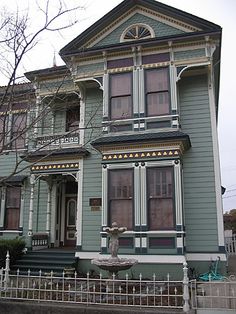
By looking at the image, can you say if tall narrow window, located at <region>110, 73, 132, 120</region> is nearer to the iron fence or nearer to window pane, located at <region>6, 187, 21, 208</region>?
window pane, located at <region>6, 187, 21, 208</region>

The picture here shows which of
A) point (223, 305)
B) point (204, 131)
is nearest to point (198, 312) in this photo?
point (223, 305)

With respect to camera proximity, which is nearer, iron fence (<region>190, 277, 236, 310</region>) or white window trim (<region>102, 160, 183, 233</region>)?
iron fence (<region>190, 277, 236, 310</region>)

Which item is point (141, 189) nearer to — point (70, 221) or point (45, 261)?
point (45, 261)

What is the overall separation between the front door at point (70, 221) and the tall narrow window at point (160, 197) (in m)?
5.08

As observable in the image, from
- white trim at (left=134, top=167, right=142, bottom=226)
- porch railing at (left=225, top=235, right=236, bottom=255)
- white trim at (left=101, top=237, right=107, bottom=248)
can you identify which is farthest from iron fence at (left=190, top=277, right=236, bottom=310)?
porch railing at (left=225, top=235, right=236, bottom=255)

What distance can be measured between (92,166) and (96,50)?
4.51 m

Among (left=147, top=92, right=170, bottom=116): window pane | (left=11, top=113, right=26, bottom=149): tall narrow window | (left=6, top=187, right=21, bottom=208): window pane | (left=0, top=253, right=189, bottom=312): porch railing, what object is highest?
(left=147, top=92, right=170, bottom=116): window pane

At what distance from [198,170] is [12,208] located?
8536 mm

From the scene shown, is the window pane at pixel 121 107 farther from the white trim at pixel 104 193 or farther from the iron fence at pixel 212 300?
the iron fence at pixel 212 300

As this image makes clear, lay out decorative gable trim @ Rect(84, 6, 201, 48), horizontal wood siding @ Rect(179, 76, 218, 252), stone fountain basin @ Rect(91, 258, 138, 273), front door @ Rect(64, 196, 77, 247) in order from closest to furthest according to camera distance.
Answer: stone fountain basin @ Rect(91, 258, 138, 273) → horizontal wood siding @ Rect(179, 76, 218, 252) → decorative gable trim @ Rect(84, 6, 201, 48) → front door @ Rect(64, 196, 77, 247)

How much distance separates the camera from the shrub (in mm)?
12781

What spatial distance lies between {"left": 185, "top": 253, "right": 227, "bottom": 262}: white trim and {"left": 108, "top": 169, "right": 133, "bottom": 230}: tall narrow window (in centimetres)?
223

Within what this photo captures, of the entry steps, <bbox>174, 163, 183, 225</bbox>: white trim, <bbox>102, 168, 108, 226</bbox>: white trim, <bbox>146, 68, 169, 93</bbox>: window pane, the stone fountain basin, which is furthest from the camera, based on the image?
<bbox>146, 68, 169, 93</bbox>: window pane

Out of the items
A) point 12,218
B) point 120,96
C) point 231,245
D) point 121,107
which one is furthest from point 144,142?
point 231,245
